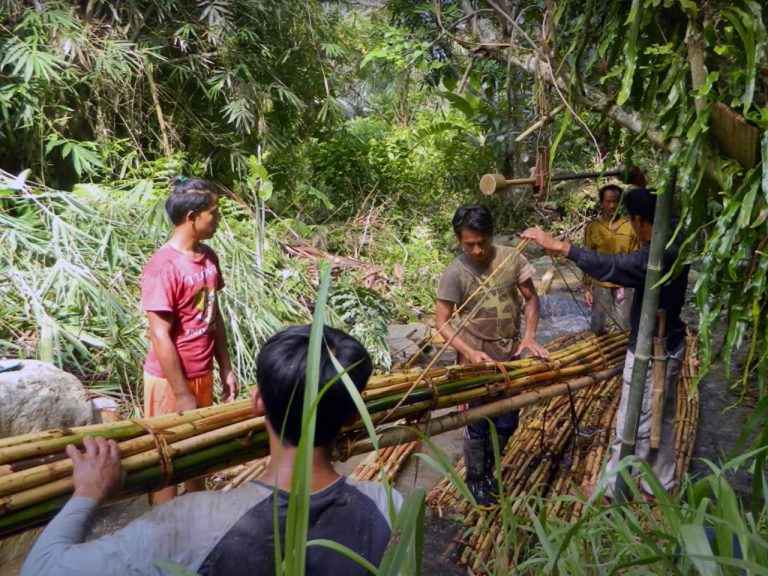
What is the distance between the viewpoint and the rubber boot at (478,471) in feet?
10.0

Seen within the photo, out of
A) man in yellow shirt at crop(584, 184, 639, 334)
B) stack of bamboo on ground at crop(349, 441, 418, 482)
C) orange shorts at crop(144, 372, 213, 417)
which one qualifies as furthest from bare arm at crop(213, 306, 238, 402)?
man in yellow shirt at crop(584, 184, 639, 334)

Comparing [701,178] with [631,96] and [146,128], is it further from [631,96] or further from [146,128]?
[146,128]

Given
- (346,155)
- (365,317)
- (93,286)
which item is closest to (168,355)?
(93,286)

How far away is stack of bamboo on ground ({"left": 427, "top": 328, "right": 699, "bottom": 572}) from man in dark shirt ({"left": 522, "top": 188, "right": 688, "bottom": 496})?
0.19 m

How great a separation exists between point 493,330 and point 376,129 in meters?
8.44

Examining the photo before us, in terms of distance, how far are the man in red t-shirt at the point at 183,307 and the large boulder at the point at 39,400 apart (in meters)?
0.90

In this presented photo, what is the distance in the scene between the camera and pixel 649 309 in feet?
6.96

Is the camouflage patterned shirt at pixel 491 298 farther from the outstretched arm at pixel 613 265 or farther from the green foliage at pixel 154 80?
the green foliage at pixel 154 80

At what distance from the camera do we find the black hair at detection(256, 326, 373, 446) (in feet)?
3.78

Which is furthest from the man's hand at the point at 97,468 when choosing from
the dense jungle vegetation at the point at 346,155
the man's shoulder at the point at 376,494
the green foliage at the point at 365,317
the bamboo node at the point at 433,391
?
the green foliage at the point at 365,317

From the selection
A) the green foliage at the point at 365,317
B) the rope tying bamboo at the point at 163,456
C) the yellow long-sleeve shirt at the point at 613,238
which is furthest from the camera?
the green foliage at the point at 365,317

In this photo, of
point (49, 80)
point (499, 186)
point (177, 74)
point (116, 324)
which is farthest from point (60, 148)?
point (499, 186)

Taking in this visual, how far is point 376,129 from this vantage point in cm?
1096

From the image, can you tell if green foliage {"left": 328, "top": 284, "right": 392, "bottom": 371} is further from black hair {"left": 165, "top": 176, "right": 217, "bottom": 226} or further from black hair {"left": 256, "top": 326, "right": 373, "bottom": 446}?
black hair {"left": 256, "top": 326, "right": 373, "bottom": 446}
